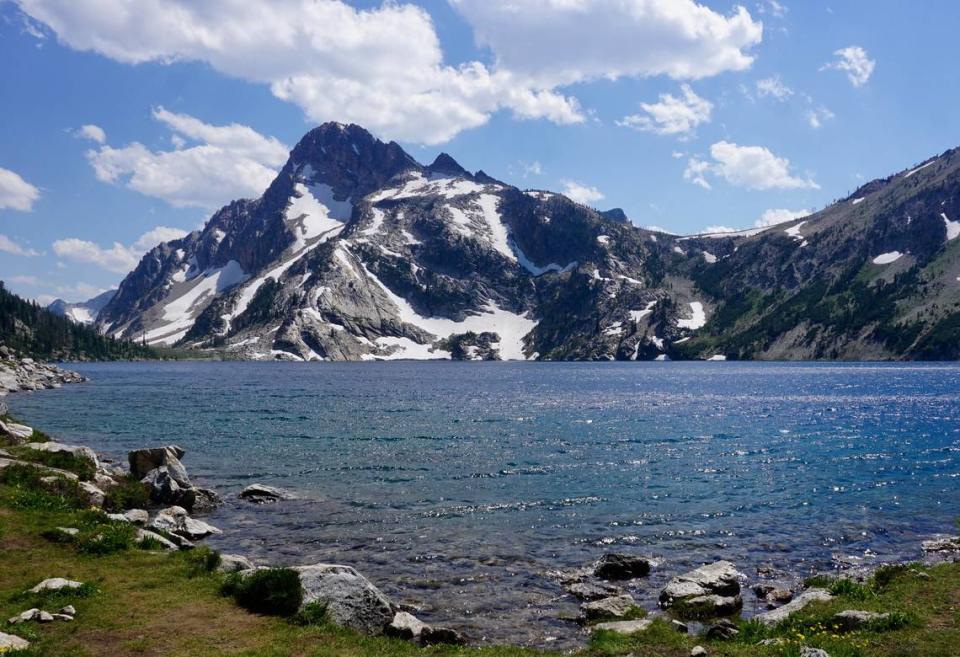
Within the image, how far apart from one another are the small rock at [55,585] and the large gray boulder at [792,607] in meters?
20.0

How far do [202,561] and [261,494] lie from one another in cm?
1706

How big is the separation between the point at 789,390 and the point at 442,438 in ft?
331

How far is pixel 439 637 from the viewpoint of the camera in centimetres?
1777

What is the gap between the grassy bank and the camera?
50.2 feet

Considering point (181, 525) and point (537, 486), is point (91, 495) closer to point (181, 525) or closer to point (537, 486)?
point (181, 525)

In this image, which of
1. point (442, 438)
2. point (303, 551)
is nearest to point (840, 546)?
point (303, 551)

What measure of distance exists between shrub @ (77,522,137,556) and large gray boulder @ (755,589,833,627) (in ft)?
70.8

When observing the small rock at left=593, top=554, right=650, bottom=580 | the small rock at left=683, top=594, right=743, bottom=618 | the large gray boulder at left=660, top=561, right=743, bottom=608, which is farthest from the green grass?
the small rock at left=593, top=554, right=650, bottom=580

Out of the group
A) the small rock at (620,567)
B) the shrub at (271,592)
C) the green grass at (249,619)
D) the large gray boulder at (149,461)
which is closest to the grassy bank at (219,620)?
Answer: the green grass at (249,619)

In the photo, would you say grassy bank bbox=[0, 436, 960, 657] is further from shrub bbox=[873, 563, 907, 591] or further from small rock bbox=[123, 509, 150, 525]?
small rock bbox=[123, 509, 150, 525]

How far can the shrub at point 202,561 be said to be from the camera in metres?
21.0

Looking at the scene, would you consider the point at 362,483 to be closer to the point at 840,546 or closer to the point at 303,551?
the point at 303,551

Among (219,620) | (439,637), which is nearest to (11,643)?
(219,620)

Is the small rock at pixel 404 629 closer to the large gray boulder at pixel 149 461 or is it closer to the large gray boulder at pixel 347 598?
the large gray boulder at pixel 347 598
